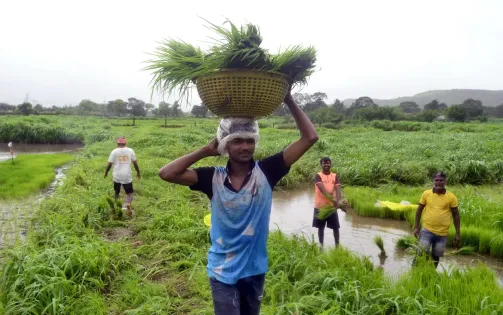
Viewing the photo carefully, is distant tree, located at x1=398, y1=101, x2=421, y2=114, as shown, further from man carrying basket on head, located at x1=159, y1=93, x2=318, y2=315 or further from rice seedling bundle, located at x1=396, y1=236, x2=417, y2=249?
man carrying basket on head, located at x1=159, y1=93, x2=318, y2=315

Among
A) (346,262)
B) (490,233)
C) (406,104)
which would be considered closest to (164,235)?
(346,262)

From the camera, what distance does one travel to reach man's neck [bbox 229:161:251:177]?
2.19 m

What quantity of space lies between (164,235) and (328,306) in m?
2.98

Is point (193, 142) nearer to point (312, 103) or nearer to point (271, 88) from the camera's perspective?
point (271, 88)

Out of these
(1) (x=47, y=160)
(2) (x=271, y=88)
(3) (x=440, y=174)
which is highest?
(2) (x=271, y=88)

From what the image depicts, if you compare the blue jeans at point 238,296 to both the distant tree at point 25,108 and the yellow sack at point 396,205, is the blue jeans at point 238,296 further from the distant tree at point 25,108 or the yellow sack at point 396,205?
the distant tree at point 25,108

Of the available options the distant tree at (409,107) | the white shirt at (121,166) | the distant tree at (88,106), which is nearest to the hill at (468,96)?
the distant tree at (409,107)

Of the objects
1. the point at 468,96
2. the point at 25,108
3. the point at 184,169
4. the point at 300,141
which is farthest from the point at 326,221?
the point at 468,96

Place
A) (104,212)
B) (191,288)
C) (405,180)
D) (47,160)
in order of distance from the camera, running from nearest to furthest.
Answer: (191,288), (104,212), (405,180), (47,160)

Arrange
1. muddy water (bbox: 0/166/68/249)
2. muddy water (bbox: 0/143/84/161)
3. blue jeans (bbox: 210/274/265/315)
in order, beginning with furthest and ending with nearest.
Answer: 1. muddy water (bbox: 0/143/84/161)
2. muddy water (bbox: 0/166/68/249)
3. blue jeans (bbox: 210/274/265/315)

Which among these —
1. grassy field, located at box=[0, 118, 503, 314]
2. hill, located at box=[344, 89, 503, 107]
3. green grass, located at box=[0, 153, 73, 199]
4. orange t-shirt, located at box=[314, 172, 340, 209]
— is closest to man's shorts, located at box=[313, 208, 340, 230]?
orange t-shirt, located at box=[314, 172, 340, 209]

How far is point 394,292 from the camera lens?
11.2 ft

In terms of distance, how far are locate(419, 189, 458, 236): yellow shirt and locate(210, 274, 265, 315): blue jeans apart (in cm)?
327

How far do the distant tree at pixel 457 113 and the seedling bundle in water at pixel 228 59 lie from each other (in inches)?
2026
